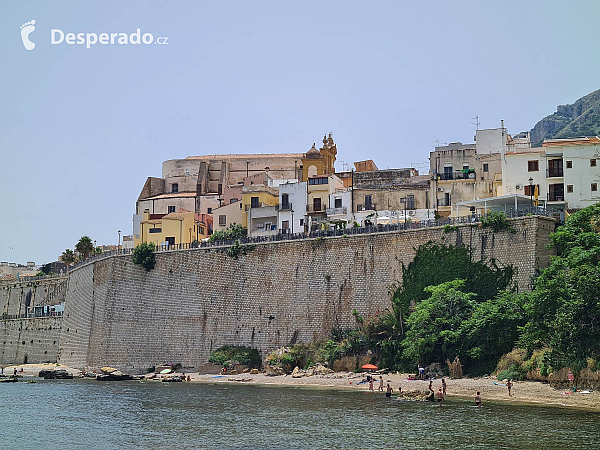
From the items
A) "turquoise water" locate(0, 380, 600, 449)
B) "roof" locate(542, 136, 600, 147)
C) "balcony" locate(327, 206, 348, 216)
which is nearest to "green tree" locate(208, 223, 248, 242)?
"balcony" locate(327, 206, 348, 216)

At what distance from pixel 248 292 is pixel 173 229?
12521 millimetres

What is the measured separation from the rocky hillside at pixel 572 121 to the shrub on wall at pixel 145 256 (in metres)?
64.3

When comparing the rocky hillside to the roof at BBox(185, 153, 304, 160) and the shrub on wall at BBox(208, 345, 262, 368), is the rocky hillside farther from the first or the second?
the shrub on wall at BBox(208, 345, 262, 368)

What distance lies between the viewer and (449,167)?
52438 mm

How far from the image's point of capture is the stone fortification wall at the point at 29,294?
216 feet

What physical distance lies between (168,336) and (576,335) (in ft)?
87.7

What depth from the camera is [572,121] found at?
118m

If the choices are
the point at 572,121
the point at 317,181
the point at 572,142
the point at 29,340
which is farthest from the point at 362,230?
the point at 572,121

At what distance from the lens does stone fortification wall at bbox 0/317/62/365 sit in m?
61.8

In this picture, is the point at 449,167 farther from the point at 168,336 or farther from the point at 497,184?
the point at 168,336

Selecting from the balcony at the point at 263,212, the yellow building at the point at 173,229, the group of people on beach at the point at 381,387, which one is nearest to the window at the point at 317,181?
the balcony at the point at 263,212

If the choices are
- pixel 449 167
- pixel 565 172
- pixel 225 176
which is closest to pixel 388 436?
pixel 565 172

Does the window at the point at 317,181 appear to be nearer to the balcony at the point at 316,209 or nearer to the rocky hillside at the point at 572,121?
the balcony at the point at 316,209

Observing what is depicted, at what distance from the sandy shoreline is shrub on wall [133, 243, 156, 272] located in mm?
A: 9473
